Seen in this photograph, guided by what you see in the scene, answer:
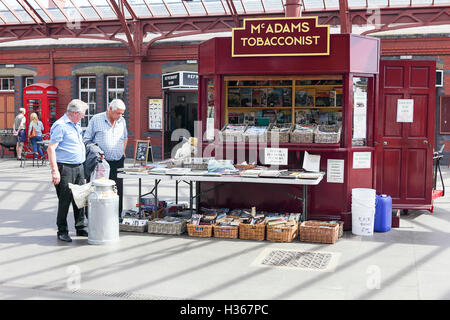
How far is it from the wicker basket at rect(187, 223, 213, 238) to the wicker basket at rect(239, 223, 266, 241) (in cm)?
40

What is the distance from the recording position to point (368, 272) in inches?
207

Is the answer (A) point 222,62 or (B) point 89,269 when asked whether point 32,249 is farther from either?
(A) point 222,62

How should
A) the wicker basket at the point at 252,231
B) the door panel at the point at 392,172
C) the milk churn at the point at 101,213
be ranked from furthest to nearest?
the door panel at the point at 392,172, the wicker basket at the point at 252,231, the milk churn at the point at 101,213

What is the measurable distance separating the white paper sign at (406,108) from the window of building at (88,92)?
1324 cm

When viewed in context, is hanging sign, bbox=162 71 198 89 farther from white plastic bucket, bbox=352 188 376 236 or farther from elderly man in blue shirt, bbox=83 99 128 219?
white plastic bucket, bbox=352 188 376 236

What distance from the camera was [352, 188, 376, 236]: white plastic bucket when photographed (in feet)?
23.0

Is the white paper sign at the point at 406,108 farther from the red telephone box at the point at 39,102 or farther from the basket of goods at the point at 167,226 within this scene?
the red telephone box at the point at 39,102

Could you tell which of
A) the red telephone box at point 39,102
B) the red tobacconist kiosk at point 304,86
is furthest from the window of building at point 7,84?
the red tobacconist kiosk at point 304,86

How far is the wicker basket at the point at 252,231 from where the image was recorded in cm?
666

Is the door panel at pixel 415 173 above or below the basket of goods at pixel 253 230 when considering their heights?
above

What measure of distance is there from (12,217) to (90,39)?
12515 mm

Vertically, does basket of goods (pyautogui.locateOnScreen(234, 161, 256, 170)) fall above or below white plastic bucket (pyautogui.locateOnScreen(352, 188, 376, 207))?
above

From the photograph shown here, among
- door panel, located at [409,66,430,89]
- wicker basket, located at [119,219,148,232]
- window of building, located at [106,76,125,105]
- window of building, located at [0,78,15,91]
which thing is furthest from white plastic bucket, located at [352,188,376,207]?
window of building, located at [0,78,15,91]

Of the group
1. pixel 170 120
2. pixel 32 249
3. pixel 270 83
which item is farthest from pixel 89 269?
pixel 170 120
